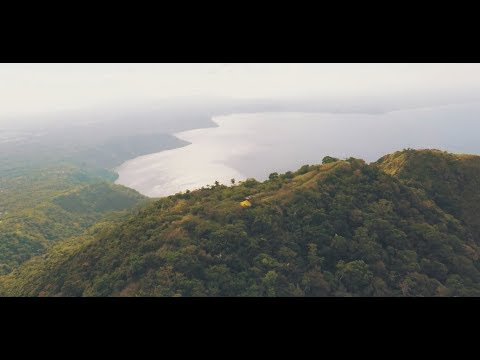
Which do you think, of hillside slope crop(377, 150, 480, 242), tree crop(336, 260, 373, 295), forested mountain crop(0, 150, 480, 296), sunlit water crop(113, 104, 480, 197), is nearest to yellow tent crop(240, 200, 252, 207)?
forested mountain crop(0, 150, 480, 296)

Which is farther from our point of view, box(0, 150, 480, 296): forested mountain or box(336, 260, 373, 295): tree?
box(0, 150, 480, 296): forested mountain

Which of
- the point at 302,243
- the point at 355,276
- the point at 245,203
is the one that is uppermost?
the point at 245,203

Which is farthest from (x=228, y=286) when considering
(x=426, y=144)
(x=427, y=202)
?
(x=426, y=144)

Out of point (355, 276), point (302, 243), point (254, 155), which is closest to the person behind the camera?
point (355, 276)

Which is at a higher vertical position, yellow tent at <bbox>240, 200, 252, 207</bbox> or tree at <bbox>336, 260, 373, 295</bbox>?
yellow tent at <bbox>240, 200, 252, 207</bbox>

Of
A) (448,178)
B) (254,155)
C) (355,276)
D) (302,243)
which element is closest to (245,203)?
(302,243)

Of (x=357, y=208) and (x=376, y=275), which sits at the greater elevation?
(x=357, y=208)

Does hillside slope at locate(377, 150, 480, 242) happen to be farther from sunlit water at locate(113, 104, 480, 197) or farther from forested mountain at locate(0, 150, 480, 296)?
sunlit water at locate(113, 104, 480, 197)

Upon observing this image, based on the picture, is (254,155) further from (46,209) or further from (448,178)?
(448,178)
